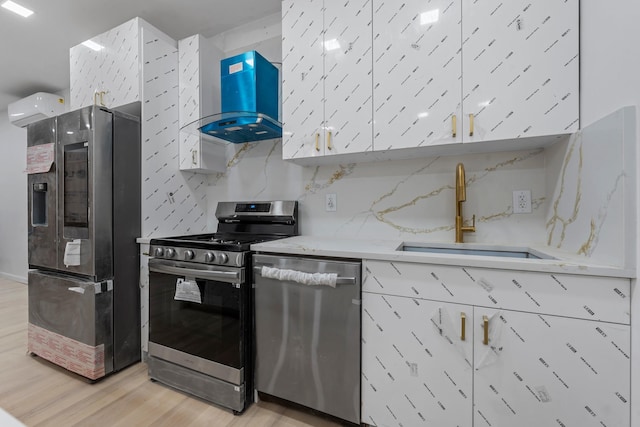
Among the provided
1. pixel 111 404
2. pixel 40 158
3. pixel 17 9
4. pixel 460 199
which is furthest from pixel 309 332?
pixel 17 9

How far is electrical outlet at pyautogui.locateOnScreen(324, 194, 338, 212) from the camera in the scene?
2.10 m

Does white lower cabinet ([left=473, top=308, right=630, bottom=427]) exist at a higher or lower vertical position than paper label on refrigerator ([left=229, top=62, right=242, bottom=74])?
lower

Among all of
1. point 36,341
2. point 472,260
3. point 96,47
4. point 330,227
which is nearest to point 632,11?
point 472,260

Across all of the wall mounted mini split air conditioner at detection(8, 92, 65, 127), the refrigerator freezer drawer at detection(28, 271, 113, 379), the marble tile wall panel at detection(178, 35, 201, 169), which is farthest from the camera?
the wall mounted mini split air conditioner at detection(8, 92, 65, 127)

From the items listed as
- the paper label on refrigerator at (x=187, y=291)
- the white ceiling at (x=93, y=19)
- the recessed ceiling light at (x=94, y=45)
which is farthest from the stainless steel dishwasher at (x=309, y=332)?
the recessed ceiling light at (x=94, y=45)

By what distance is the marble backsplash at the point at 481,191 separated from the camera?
1015 mm

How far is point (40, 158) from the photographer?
2064 millimetres

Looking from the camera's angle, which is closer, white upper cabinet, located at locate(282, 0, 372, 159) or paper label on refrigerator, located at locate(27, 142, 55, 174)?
white upper cabinet, located at locate(282, 0, 372, 159)

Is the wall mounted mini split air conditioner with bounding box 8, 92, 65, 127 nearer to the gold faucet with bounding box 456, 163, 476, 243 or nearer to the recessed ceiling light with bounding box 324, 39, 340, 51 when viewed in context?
the recessed ceiling light with bounding box 324, 39, 340, 51

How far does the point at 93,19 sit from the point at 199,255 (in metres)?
2.21

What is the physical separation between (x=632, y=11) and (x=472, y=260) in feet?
3.19

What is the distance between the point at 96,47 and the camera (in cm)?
225

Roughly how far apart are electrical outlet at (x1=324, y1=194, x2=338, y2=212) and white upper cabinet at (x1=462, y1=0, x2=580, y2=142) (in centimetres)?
96

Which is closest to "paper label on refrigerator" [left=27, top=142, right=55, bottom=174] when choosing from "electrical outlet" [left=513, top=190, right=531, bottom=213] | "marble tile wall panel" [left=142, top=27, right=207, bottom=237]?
"marble tile wall panel" [left=142, top=27, right=207, bottom=237]
